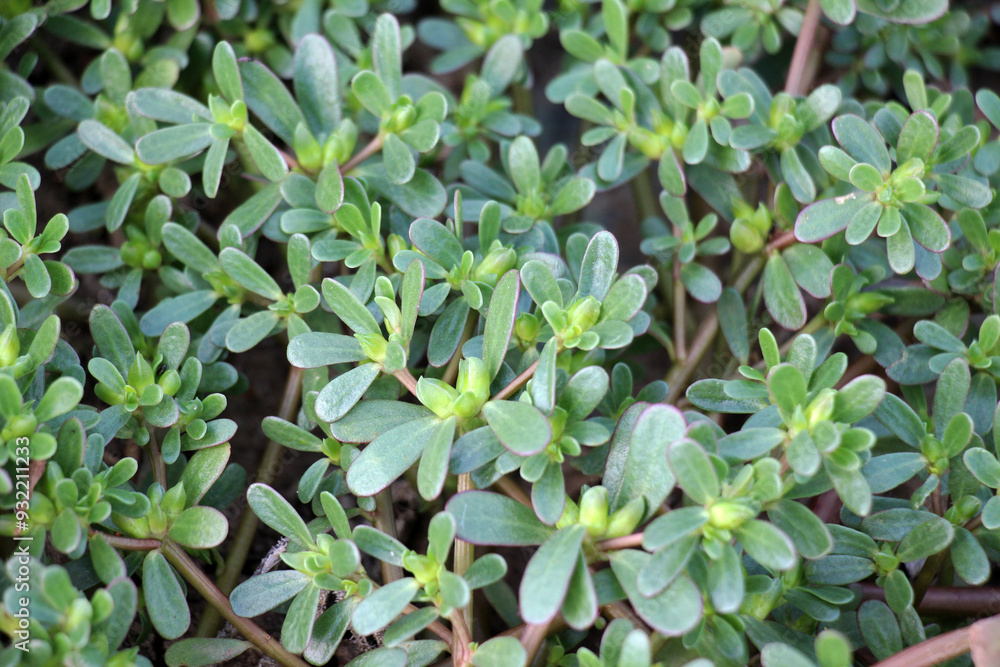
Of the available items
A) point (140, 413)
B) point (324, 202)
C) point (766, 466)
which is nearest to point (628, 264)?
point (324, 202)

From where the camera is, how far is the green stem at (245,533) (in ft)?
3.87

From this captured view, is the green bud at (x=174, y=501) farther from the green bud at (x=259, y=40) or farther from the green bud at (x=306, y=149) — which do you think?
the green bud at (x=259, y=40)

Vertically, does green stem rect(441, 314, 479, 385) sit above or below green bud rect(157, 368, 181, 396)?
below

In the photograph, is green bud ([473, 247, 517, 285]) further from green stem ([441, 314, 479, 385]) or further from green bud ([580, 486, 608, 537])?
green bud ([580, 486, 608, 537])

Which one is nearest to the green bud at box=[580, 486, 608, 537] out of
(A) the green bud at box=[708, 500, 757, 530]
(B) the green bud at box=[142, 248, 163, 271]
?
(A) the green bud at box=[708, 500, 757, 530]

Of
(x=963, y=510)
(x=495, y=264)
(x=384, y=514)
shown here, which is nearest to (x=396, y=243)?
(x=495, y=264)

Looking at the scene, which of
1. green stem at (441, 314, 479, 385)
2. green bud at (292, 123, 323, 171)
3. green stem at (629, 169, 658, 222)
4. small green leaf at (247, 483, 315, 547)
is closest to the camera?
small green leaf at (247, 483, 315, 547)

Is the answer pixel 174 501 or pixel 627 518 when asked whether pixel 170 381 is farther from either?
pixel 627 518

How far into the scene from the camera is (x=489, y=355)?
101 centimetres

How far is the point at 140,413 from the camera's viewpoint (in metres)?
1.13

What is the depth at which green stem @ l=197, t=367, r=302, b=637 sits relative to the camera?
1.18m

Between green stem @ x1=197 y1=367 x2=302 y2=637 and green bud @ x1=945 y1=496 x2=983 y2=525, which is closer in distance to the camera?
green bud @ x1=945 y1=496 x2=983 y2=525

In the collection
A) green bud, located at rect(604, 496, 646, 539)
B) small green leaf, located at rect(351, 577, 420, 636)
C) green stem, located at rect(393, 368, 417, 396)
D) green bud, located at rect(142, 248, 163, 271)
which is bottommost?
small green leaf, located at rect(351, 577, 420, 636)

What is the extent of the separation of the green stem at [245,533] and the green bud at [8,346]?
0.39 metres
